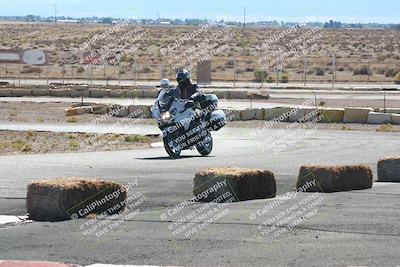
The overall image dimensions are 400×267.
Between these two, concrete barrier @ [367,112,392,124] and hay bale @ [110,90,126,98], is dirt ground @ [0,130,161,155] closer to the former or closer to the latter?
concrete barrier @ [367,112,392,124]

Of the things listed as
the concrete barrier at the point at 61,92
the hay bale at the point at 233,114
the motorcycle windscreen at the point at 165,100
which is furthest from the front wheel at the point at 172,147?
the concrete barrier at the point at 61,92

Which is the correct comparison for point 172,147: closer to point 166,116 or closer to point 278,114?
point 166,116

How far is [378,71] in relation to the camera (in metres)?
72.6

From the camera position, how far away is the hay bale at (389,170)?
17203 mm

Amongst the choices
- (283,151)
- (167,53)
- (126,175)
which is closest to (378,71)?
(167,53)

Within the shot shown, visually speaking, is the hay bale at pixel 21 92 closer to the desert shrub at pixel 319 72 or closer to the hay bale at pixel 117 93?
Result: the hay bale at pixel 117 93

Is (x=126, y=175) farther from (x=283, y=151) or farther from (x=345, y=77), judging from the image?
(x=345, y=77)

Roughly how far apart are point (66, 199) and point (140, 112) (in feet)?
79.8

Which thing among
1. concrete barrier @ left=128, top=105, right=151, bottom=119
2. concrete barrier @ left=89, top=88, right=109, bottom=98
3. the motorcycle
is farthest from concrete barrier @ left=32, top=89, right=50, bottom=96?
the motorcycle

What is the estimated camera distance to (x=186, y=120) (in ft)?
72.5

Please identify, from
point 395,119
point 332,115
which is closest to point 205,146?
point 332,115

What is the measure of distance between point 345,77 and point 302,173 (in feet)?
177

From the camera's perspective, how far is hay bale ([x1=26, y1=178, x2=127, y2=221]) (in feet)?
40.2

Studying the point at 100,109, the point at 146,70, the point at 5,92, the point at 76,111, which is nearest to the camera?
the point at 76,111
